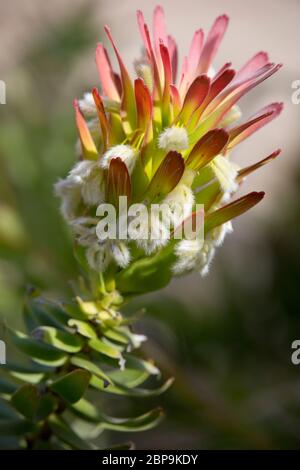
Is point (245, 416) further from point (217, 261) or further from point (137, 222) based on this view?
point (137, 222)

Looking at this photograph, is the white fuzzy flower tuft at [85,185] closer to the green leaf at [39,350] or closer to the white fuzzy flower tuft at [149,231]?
the white fuzzy flower tuft at [149,231]

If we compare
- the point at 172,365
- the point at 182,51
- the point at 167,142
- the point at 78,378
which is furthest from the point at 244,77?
the point at 182,51

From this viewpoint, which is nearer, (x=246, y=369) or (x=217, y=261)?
(x=246, y=369)

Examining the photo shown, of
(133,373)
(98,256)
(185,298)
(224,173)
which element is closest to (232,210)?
(224,173)

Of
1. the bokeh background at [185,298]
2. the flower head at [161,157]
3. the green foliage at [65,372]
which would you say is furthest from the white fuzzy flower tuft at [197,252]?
the bokeh background at [185,298]

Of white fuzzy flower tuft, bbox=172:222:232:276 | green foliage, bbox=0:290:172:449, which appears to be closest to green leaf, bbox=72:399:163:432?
green foliage, bbox=0:290:172:449

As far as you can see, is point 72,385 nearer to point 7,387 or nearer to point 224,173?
point 7,387
